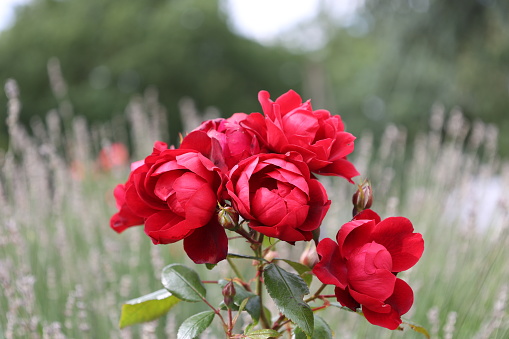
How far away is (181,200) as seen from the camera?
55cm

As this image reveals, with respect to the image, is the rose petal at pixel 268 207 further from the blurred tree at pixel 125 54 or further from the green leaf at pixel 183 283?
the blurred tree at pixel 125 54

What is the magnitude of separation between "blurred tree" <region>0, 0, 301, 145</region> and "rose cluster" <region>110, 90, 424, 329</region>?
8.05 meters

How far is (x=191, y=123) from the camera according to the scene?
2.68m

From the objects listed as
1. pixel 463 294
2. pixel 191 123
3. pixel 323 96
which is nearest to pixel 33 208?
pixel 191 123

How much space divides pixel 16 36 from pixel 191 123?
7372 millimetres

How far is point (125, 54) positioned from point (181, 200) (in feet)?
29.6

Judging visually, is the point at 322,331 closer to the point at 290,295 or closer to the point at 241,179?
the point at 290,295

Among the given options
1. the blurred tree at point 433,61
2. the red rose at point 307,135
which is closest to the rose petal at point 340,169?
the red rose at point 307,135

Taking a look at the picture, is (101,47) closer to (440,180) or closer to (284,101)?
(440,180)

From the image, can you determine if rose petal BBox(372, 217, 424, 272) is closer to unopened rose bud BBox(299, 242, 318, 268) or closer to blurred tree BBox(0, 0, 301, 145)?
unopened rose bud BBox(299, 242, 318, 268)

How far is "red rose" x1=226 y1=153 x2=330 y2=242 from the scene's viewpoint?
0.54 metres

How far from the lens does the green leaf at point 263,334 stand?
1.96 ft

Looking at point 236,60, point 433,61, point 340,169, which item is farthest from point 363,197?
point 236,60

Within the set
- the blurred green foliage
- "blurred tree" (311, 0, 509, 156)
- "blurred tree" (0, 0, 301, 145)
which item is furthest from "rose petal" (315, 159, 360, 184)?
"blurred tree" (0, 0, 301, 145)
